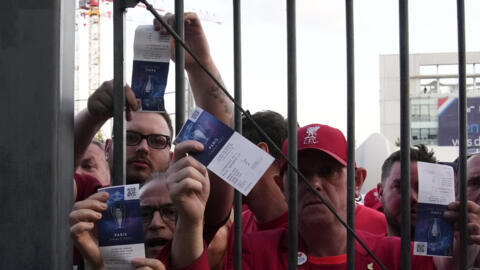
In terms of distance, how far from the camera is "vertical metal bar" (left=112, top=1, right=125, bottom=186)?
1375mm

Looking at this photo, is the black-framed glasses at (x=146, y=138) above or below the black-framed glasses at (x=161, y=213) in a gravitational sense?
above

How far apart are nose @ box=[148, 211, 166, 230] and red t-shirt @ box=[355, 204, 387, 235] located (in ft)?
5.46

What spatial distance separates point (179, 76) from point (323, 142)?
966mm

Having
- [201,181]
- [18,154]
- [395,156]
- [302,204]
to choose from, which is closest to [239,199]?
[201,181]

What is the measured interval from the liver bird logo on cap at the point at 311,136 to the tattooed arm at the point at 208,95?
0.56 m

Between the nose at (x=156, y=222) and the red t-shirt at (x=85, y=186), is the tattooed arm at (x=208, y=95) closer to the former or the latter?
the nose at (x=156, y=222)

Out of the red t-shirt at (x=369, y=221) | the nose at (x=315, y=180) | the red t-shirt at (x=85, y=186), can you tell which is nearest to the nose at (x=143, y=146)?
the red t-shirt at (x=85, y=186)

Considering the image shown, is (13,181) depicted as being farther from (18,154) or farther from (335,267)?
(335,267)

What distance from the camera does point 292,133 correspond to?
138 cm

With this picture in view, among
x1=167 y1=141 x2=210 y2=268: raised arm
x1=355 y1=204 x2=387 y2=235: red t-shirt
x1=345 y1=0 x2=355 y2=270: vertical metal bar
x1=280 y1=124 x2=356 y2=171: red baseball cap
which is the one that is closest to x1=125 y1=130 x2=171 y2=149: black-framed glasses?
x1=280 y1=124 x2=356 y2=171: red baseball cap

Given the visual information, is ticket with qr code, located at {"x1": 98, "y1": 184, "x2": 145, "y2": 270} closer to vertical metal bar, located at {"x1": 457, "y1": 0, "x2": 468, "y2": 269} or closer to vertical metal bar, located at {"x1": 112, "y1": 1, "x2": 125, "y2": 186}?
vertical metal bar, located at {"x1": 112, "y1": 1, "x2": 125, "y2": 186}

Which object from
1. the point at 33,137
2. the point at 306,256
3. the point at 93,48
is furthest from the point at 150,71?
the point at 93,48

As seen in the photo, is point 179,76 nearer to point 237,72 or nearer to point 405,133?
point 237,72

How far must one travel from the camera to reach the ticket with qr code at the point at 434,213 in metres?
1.44
